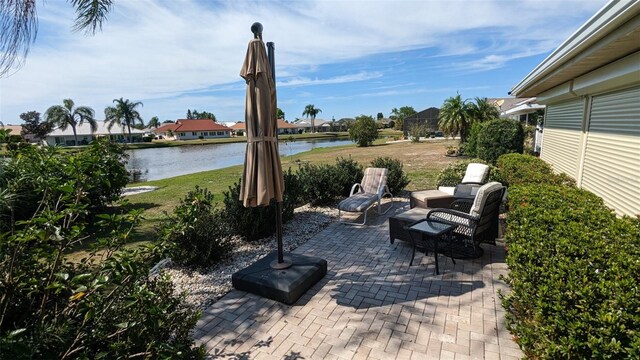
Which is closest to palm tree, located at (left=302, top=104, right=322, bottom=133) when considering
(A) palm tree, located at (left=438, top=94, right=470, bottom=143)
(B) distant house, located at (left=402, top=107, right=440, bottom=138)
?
(B) distant house, located at (left=402, top=107, right=440, bottom=138)

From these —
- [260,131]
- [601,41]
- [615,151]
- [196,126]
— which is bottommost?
[615,151]

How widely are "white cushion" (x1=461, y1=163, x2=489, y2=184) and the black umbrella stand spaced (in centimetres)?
510

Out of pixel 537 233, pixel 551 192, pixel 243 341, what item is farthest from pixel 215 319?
pixel 551 192

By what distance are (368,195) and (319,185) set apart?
137 cm

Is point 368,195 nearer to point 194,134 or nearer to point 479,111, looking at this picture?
point 479,111

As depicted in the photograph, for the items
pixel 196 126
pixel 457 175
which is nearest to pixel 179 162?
pixel 457 175

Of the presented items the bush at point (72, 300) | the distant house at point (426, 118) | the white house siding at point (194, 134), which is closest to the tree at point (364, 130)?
the distant house at point (426, 118)

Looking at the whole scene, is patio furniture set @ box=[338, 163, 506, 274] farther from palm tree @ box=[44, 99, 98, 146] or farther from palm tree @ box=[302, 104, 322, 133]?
palm tree @ box=[302, 104, 322, 133]

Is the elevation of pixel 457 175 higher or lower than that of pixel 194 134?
lower

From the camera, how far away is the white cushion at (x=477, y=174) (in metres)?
7.54

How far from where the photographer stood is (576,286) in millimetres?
1838

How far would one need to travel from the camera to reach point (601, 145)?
4.76 m

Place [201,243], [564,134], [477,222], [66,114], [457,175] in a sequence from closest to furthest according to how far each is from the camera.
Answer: [477,222] → [201,243] → [564,134] → [457,175] → [66,114]

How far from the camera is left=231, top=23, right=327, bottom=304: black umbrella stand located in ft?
11.6
